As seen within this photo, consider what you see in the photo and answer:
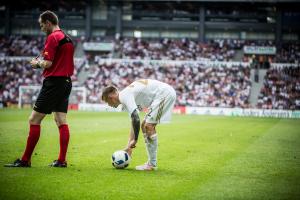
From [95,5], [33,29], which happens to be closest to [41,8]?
[33,29]

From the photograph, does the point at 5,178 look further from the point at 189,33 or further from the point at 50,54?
the point at 189,33

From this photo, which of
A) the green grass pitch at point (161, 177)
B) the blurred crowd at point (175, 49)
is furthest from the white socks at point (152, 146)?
the blurred crowd at point (175, 49)

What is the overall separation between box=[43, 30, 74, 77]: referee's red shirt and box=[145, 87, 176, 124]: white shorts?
172cm

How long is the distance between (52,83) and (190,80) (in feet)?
151

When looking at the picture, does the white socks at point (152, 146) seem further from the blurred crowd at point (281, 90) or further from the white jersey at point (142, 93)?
the blurred crowd at point (281, 90)

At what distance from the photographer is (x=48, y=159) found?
10.6 metres

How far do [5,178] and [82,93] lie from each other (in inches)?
1818

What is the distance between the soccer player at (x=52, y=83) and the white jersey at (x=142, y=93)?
1.30 metres

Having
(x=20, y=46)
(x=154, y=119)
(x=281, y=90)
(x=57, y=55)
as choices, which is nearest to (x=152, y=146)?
(x=154, y=119)

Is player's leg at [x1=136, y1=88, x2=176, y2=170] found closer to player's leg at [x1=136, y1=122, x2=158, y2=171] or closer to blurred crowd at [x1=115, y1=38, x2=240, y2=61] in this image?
player's leg at [x1=136, y1=122, x2=158, y2=171]

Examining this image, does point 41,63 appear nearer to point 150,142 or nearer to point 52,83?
point 52,83

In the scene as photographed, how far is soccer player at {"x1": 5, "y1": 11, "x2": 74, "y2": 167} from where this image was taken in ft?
29.4

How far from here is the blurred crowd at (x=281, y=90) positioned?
4850cm

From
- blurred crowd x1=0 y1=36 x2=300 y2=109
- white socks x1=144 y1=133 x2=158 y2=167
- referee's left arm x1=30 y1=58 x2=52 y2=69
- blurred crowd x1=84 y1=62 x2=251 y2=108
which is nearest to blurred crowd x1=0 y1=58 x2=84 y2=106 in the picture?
blurred crowd x1=0 y1=36 x2=300 y2=109
